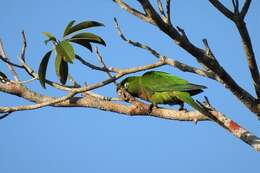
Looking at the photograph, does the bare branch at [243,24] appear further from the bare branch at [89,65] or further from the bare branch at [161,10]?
the bare branch at [89,65]

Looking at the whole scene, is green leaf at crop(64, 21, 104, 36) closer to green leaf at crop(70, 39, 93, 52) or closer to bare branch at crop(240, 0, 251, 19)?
green leaf at crop(70, 39, 93, 52)

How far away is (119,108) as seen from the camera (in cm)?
381

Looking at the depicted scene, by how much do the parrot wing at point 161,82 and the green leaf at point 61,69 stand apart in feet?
5.21

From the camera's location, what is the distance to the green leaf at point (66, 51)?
9.83ft

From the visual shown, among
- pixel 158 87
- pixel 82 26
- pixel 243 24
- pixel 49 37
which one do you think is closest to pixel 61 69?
pixel 49 37

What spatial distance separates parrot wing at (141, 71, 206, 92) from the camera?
4.71 meters

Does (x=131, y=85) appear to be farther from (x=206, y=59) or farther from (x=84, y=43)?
(x=206, y=59)

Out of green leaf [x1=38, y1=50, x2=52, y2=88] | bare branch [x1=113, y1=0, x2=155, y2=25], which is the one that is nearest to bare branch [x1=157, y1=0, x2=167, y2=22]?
bare branch [x1=113, y1=0, x2=155, y2=25]

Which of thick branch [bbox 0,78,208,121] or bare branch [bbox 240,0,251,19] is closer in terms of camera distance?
bare branch [bbox 240,0,251,19]

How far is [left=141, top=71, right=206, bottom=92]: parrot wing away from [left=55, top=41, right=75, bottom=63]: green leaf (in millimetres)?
1803

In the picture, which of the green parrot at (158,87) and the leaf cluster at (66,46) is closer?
the leaf cluster at (66,46)

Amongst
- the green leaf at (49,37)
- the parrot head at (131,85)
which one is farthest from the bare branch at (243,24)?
the parrot head at (131,85)

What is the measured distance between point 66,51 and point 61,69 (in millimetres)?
321

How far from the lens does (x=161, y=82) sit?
192 inches
